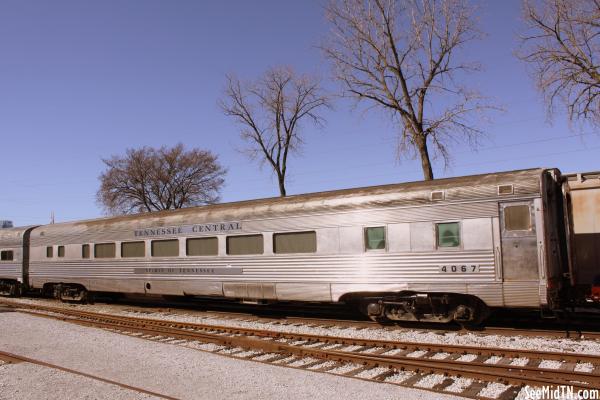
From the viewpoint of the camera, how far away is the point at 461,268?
31.8ft

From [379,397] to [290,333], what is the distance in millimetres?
4262

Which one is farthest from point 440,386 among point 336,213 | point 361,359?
point 336,213

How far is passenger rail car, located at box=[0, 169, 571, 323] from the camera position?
30.3 ft

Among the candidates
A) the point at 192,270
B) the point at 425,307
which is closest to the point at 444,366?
the point at 425,307

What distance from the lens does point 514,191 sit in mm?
9328

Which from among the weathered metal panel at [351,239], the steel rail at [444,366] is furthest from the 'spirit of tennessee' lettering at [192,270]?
the weathered metal panel at [351,239]

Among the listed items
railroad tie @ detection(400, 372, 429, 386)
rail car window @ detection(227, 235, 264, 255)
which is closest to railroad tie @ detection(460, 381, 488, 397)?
railroad tie @ detection(400, 372, 429, 386)

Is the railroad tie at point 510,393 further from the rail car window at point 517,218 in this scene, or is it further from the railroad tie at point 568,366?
the rail car window at point 517,218

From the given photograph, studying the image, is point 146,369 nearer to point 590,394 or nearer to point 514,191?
point 590,394

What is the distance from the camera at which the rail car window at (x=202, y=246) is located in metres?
13.5

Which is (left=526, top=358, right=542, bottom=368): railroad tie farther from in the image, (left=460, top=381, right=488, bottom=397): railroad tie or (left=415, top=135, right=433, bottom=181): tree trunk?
(left=415, top=135, right=433, bottom=181): tree trunk

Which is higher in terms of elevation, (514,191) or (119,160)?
(119,160)

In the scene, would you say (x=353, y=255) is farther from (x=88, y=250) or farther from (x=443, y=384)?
(x=88, y=250)

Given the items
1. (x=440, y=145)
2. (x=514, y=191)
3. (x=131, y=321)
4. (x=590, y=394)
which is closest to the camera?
(x=590, y=394)
